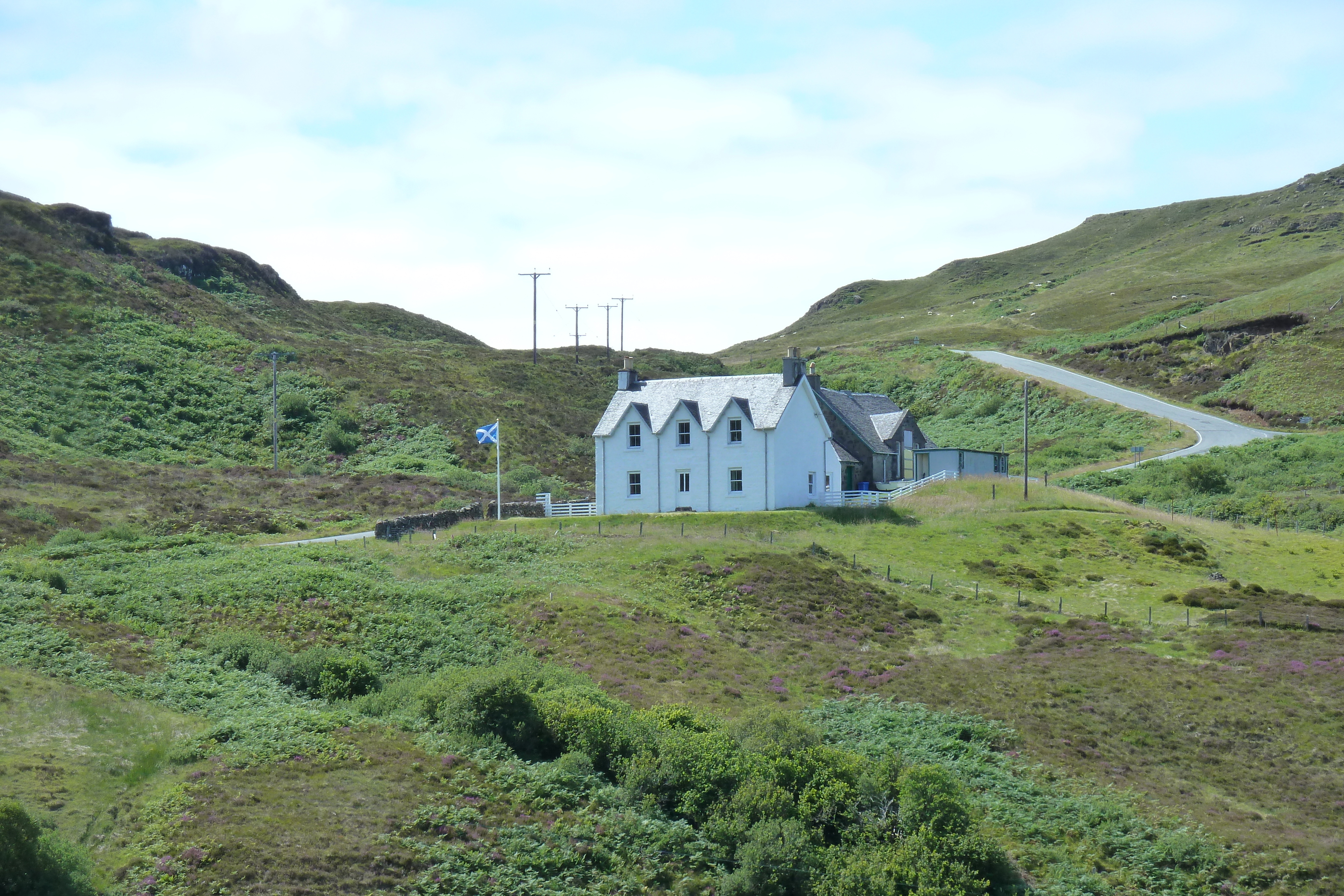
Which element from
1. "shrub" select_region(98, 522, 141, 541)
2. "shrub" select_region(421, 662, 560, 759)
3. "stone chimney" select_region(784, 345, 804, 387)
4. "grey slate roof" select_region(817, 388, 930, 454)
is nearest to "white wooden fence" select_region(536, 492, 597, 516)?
"stone chimney" select_region(784, 345, 804, 387)

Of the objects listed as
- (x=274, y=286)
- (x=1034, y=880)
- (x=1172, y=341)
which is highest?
(x=274, y=286)

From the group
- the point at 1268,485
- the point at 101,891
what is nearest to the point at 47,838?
the point at 101,891

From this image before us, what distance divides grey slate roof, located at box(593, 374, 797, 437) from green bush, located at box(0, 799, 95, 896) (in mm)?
39527

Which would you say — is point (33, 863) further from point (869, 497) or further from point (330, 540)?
point (869, 497)

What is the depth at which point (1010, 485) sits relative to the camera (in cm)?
6088

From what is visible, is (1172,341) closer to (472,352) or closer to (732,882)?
(472,352)

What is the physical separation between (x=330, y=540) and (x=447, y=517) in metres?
5.89

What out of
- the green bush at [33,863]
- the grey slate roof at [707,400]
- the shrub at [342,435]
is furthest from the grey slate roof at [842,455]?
the green bush at [33,863]

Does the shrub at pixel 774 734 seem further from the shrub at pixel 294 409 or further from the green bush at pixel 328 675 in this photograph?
the shrub at pixel 294 409

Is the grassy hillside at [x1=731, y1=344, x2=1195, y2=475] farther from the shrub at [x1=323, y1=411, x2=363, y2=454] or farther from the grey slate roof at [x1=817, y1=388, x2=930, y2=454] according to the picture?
the shrub at [x1=323, y1=411, x2=363, y2=454]

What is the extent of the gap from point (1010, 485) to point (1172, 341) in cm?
6431

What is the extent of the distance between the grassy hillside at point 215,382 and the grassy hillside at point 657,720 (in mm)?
34464

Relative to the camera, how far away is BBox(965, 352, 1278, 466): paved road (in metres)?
83.3

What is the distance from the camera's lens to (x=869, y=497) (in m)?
57.5
